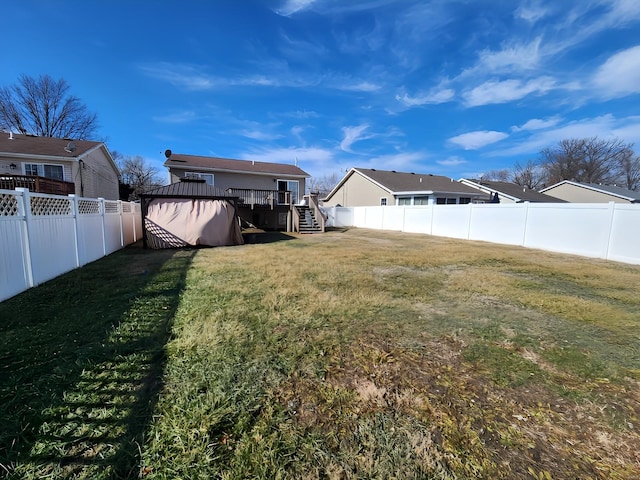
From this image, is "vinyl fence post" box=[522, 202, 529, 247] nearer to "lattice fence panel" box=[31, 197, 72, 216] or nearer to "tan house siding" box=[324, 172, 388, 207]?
"tan house siding" box=[324, 172, 388, 207]

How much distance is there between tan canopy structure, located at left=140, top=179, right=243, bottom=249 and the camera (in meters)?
9.85

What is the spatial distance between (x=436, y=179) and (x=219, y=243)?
2408 cm

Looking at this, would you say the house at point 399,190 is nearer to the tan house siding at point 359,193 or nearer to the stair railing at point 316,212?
the tan house siding at point 359,193

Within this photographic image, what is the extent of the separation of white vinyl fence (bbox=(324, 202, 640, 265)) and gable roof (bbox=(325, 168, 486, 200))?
224 inches

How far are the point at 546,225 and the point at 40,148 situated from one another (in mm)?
24277

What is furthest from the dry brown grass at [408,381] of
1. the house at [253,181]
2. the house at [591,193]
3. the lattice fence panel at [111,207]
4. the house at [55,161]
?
the house at [591,193]

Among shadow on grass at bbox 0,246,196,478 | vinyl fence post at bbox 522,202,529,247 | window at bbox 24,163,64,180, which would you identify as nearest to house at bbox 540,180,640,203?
vinyl fence post at bbox 522,202,529,247

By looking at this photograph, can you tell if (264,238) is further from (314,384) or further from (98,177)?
(98,177)

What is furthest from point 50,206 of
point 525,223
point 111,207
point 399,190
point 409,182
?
point 409,182

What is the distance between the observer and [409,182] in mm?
25578

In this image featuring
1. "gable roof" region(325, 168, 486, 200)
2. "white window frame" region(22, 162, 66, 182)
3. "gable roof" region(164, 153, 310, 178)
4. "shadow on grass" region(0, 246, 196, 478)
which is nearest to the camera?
"shadow on grass" region(0, 246, 196, 478)

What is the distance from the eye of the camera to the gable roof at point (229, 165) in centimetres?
1962

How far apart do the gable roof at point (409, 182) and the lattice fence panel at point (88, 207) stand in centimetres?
1955

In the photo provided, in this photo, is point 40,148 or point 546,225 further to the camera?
point 40,148
